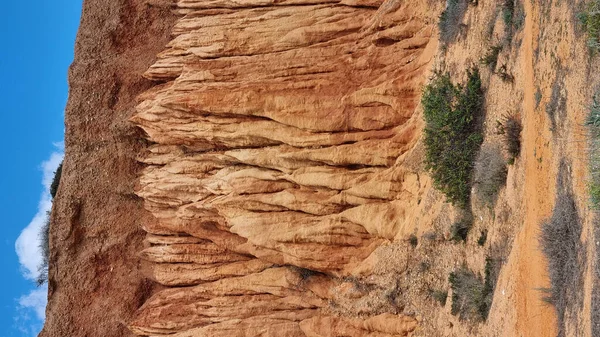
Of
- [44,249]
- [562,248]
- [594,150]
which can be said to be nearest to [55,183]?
[44,249]

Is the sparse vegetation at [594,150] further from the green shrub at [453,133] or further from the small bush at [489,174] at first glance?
the green shrub at [453,133]

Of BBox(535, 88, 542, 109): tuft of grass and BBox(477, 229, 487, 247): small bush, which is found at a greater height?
BBox(535, 88, 542, 109): tuft of grass

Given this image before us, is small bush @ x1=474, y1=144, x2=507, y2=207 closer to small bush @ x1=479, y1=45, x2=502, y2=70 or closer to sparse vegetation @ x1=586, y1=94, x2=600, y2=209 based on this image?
small bush @ x1=479, y1=45, x2=502, y2=70

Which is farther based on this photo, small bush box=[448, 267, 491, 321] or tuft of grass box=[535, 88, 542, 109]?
small bush box=[448, 267, 491, 321]

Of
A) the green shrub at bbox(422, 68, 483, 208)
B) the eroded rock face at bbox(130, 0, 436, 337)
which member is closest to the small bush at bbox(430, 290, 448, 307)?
the eroded rock face at bbox(130, 0, 436, 337)

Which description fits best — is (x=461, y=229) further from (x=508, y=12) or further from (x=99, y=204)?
(x=99, y=204)

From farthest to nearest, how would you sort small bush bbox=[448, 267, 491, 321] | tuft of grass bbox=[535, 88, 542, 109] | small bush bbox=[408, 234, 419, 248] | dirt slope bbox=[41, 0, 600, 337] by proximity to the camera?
small bush bbox=[408, 234, 419, 248], dirt slope bbox=[41, 0, 600, 337], small bush bbox=[448, 267, 491, 321], tuft of grass bbox=[535, 88, 542, 109]
